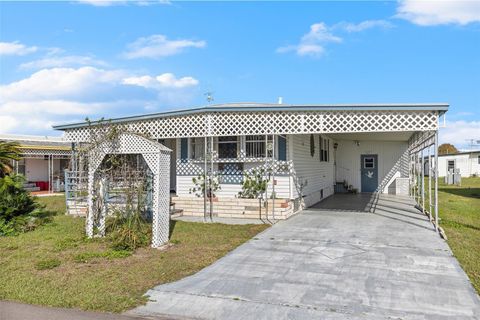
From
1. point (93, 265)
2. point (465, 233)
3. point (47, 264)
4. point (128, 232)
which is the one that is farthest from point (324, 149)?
point (47, 264)

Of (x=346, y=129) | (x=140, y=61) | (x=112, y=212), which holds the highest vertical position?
(x=140, y=61)

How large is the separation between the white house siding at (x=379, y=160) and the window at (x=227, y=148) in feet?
31.0

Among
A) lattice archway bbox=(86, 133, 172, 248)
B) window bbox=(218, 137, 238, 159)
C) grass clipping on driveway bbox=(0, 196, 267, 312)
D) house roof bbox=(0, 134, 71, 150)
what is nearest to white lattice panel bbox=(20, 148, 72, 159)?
house roof bbox=(0, 134, 71, 150)

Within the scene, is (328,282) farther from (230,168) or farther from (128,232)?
(230,168)

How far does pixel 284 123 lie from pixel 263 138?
1.82m

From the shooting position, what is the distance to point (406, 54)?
13602 mm

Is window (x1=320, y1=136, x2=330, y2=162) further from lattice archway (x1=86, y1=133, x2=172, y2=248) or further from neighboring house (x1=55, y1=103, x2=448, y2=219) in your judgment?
lattice archway (x1=86, y1=133, x2=172, y2=248)

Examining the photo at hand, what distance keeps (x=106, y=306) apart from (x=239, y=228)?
5.34m

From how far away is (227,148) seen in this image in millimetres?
12820

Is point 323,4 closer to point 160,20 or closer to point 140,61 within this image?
point 160,20

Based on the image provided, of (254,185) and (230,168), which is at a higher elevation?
(230,168)

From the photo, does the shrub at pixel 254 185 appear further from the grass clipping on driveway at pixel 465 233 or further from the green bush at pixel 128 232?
the grass clipping on driveway at pixel 465 233

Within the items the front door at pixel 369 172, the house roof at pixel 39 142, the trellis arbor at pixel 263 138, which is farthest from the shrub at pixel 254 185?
the house roof at pixel 39 142

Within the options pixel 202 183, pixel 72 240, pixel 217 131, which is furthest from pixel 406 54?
pixel 72 240
